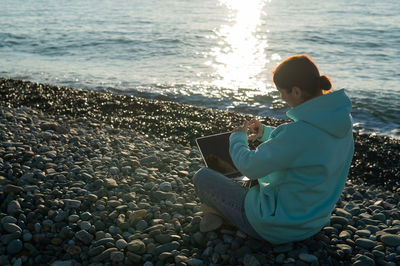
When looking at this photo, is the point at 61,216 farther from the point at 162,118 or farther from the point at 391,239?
the point at 162,118

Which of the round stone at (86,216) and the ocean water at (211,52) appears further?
the ocean water at (211,52)

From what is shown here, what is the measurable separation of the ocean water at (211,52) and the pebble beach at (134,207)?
178 inches

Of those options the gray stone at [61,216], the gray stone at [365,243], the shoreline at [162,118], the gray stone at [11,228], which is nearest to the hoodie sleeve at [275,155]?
the gray stone at [365,243]

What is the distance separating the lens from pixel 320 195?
3037mm

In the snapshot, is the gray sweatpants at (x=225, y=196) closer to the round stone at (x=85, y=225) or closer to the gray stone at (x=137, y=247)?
the gray stone at (x=137, y=247)

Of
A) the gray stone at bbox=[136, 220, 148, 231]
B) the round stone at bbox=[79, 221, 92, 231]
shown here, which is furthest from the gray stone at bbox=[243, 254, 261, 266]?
the round stone at bbox=[79, 221, 92, 231]

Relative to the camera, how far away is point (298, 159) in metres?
2.81

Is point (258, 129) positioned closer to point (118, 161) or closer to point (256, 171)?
point (256, 171)

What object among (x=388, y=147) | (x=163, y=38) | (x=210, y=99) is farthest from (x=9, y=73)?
(x=388, y=147)

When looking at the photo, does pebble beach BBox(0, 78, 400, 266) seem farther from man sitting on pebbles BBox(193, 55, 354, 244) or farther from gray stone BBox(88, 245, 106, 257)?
man sitting on pebbles BBox(193, 55, 354, 244)

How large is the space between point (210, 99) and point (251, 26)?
18.4 m

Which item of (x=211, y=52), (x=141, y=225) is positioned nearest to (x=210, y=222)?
(x=141, y=225)

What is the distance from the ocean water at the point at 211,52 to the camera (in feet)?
39.8

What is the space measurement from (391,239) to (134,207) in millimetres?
2763
